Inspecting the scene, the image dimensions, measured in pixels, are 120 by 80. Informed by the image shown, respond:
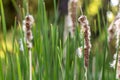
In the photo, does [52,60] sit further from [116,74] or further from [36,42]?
[116,74]

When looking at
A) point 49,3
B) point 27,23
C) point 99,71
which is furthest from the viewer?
point 49,3

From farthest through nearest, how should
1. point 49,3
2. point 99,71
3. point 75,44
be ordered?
point 49,3
point 99,71
point 75,44

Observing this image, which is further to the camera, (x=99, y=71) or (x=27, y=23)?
(x=99, y=71)

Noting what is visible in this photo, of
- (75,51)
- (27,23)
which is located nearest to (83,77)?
(75,51)

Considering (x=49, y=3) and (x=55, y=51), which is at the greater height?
(x=49, y=3)

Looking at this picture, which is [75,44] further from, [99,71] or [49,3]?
[49,3]

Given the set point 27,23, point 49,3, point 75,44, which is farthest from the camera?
point 49,3

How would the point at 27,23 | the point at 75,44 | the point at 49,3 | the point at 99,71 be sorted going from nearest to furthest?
1. the point at 27,23
2. the point at 75,44
3. the point at 99,71
4. the point at 49,3

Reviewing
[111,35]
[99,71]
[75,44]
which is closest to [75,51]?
[75,44]

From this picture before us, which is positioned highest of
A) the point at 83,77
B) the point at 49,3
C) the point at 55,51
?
the point at 49,3

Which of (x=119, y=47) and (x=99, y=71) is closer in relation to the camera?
(x=119, y=47)
